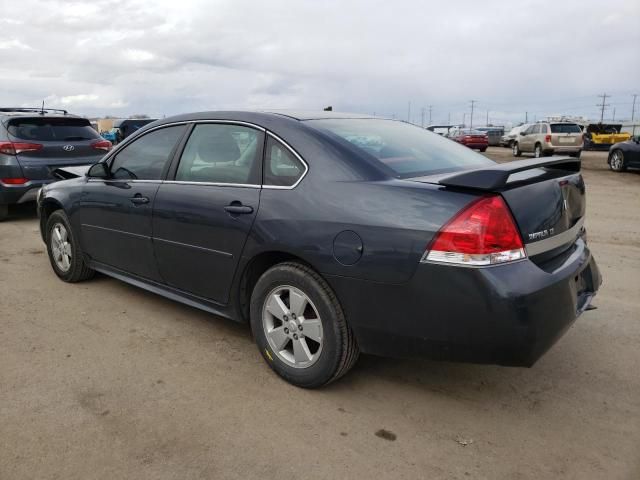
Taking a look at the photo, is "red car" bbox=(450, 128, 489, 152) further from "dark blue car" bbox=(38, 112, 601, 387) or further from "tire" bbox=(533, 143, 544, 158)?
"dark blue car" bbox=(38, 112, 601, 387)

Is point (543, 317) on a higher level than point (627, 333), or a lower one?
higher

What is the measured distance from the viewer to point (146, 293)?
4.72 metres

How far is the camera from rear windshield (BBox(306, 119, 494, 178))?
Result: 3006 millimetres

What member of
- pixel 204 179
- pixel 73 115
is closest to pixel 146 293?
pixel 204 179

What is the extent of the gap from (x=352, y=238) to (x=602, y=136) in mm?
33126

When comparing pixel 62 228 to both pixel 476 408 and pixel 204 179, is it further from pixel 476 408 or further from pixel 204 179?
pixel 476 408

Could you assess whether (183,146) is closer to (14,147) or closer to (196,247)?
(196,247)

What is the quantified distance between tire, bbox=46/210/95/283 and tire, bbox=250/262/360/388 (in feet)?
7.77

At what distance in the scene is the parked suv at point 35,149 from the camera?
7.67m

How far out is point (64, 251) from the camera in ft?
16.3

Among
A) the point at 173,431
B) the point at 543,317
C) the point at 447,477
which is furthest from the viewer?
the point at 173,431

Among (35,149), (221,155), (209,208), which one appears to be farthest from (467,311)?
(35,149)

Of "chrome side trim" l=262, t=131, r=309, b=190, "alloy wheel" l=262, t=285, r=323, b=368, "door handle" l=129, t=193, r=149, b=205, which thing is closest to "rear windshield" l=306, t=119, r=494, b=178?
"chrome side trim" l=262, t=131, r=309, b=190

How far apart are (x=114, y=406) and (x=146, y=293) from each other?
6.41ft
